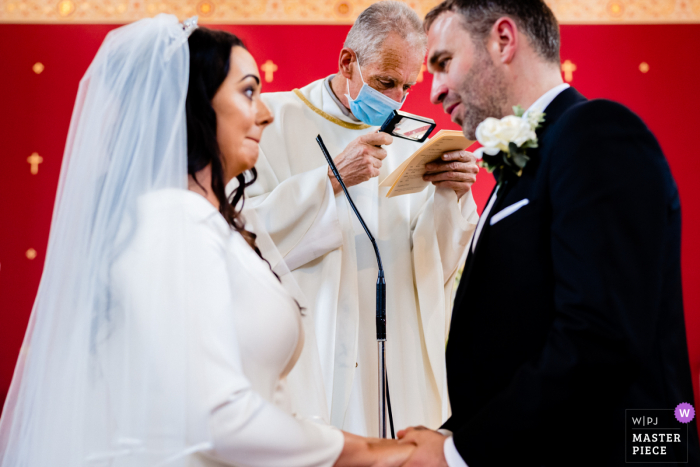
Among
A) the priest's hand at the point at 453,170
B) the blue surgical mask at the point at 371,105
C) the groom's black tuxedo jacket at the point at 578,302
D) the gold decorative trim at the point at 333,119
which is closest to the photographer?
the groom's black tuxedo jacket at the point at 578,302

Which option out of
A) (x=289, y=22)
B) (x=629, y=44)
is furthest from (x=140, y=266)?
(x=629, y=44)

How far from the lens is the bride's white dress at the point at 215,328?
1.24 meters

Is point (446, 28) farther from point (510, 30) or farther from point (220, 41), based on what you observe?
point (220, 41)

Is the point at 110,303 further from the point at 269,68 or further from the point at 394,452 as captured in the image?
the point at 269,68

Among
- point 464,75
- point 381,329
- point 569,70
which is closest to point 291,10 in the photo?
point 569,70

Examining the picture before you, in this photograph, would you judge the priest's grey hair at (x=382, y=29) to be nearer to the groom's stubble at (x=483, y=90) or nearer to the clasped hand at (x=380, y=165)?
the clasped hand at (x=380, y=165)

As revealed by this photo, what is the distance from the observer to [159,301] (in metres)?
1.28

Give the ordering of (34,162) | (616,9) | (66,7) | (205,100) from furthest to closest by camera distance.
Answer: (616,9) → (66,7) → (34,162) → (205,100)

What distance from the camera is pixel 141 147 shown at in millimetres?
1417

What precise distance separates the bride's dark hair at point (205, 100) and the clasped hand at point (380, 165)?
90 centimetres

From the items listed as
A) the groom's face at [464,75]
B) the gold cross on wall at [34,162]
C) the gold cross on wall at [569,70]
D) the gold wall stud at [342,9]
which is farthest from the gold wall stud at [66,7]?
the groom's face at [464,75]

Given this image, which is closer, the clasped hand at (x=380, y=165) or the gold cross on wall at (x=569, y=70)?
the clasped hand at (x=380, y=165)

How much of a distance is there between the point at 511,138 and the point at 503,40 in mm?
302

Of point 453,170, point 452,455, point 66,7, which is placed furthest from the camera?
point 66,7
